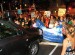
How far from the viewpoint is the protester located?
14.6ft

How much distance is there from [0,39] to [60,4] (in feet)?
71.5

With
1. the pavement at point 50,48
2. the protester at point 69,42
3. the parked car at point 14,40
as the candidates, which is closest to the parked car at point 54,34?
the pavement at point 50,48

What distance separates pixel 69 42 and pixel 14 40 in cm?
250

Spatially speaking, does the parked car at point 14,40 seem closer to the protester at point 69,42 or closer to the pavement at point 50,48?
the pavement at point 50,48

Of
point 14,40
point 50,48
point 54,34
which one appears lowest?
point 50,48

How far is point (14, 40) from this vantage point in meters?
6.61

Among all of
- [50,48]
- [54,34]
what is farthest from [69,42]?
[54,34]

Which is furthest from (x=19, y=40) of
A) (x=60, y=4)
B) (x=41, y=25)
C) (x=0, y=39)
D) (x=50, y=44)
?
(x=60, y=4)

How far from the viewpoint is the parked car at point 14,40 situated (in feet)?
20.5

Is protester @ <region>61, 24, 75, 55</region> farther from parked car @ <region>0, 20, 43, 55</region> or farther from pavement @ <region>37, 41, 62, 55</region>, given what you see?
pavement @ <region>37, 41, 62, 55</region>

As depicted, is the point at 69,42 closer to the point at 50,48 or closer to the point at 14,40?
the point at 14,40

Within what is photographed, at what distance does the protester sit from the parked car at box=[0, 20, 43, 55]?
2123 mm

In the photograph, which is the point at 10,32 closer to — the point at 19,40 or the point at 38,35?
the point at 19,40

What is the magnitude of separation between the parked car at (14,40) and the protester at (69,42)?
212 centimetres
